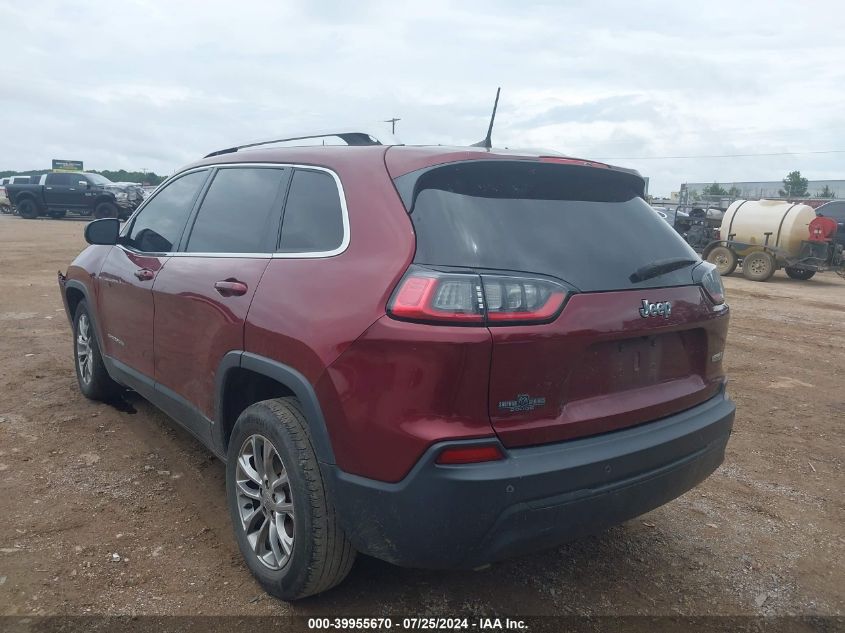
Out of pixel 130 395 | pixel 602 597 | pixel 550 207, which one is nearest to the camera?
pixel 550 207

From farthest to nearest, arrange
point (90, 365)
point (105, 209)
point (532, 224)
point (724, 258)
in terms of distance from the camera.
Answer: point (105, 209)
point (724, 258)
point (90, 365)
point (532, 224)

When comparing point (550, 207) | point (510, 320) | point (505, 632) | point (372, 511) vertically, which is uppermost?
point (550, 207)

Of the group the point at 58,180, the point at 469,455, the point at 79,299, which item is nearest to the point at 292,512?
the point at 469,455

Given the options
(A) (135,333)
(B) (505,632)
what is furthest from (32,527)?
(B) (505,632)

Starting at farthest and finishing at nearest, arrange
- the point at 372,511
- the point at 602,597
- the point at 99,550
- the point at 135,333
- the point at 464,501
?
the point at 135,333 → the point at 99,550 → the point at 602,597 → the point at 372,511 → the point at 464,501

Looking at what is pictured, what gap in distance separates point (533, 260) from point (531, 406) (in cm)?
48

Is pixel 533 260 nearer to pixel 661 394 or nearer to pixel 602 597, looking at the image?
pixel 661 394

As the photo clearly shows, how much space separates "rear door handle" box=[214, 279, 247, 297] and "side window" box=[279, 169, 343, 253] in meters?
0.24

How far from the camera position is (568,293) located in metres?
2.17

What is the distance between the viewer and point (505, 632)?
97.4 inches

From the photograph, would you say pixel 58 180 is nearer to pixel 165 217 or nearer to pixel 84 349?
pixel 84 349

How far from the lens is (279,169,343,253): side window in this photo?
249 centimetres

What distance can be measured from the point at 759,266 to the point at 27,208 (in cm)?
2734

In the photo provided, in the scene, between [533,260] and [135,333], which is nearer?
[533,260]
